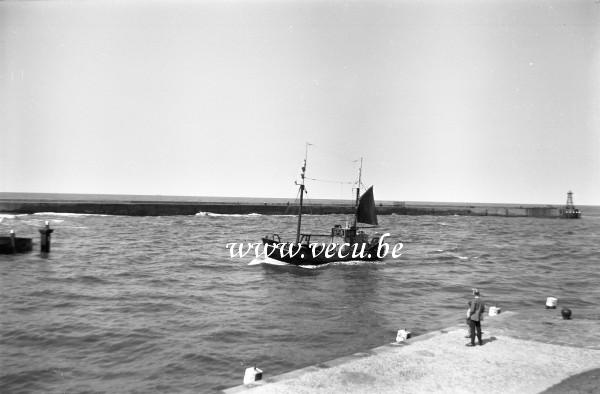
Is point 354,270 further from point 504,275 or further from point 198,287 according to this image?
point 198,287

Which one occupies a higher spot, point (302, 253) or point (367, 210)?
point (367, 210)

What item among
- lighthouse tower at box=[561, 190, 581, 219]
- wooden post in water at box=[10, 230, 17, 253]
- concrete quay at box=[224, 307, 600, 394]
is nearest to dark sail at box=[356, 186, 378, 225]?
wooden post in water at box=[10, 230, 17, 253]

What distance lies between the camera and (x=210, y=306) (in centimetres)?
2791

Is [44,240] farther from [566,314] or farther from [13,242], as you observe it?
[566,314]

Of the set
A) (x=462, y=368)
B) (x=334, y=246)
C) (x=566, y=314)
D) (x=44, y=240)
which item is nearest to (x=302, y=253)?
(x=334, y=246)

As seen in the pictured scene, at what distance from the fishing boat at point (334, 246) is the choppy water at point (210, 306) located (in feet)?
5.20

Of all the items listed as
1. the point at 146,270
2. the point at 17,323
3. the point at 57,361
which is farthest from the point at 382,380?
the point at 146,270

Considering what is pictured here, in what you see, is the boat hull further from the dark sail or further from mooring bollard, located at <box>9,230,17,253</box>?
mooring bollard, located at <box>9,230,17,253</box>

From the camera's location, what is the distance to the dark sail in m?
53.2

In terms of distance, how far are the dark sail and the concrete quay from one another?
35724 millimetres

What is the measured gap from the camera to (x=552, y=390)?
11.9 metres

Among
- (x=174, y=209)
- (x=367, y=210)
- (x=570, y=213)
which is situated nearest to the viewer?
(x=367, y=210)

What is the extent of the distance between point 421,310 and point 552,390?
1572 cm

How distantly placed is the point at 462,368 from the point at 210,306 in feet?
57.9
